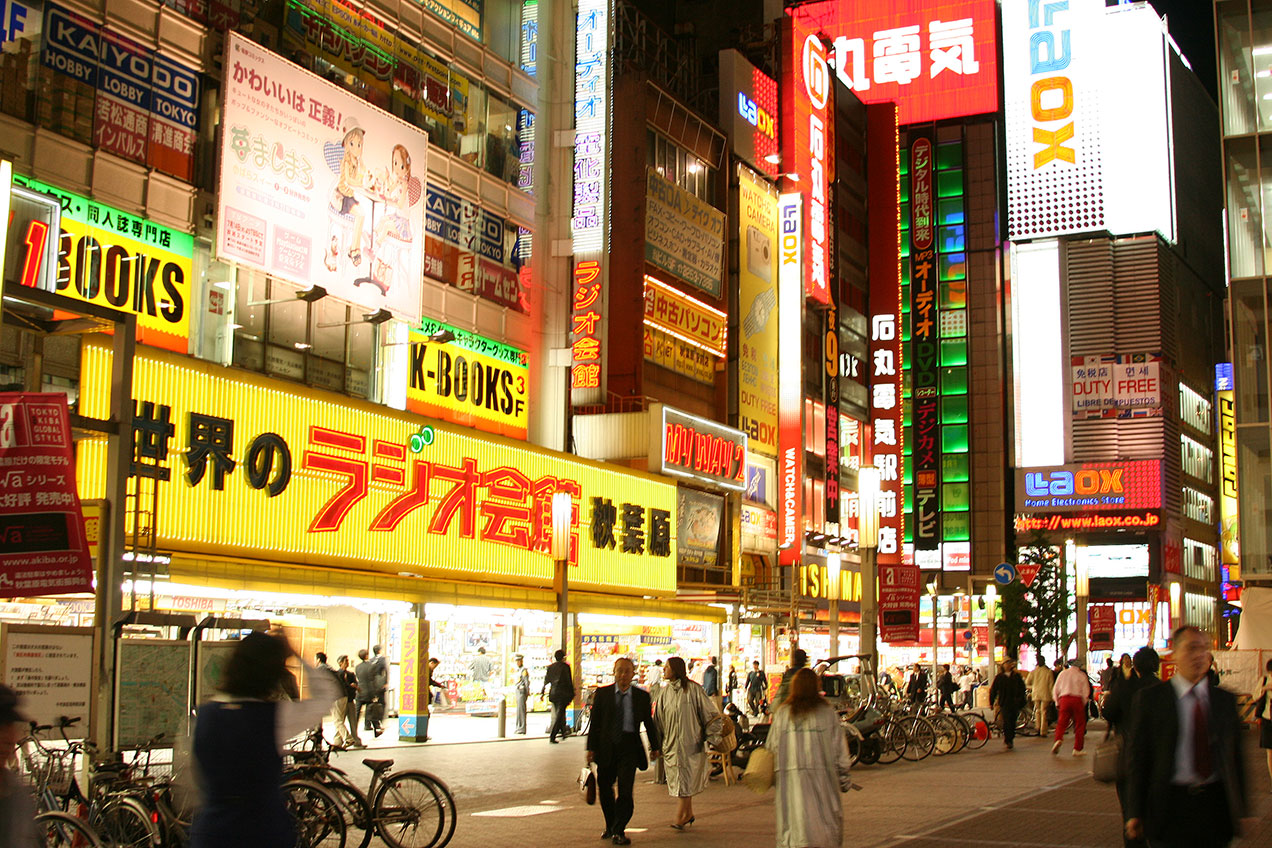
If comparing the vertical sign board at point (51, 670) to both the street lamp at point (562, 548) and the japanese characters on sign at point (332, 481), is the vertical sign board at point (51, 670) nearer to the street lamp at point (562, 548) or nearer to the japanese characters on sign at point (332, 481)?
the japanese characters on sign at point (332, 481)

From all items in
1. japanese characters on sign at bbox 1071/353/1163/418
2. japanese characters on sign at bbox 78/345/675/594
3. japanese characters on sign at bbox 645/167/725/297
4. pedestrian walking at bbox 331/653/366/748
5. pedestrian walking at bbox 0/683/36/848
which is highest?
japanese characters on sign at bbox 1071/353/1163/418

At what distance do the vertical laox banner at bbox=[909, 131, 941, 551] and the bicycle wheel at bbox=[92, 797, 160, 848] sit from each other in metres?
65.8

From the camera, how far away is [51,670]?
11.8 metres

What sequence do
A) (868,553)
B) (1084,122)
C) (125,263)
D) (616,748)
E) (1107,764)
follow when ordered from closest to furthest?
(1107,764)
(616,748)
(125,263)
(868,553)
(1084,122)

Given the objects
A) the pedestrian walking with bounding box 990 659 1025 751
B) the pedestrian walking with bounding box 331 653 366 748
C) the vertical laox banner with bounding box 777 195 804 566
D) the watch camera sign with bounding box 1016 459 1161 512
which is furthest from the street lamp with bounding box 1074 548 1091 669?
the watch camera sign with bounding box 1016 459 1161 512

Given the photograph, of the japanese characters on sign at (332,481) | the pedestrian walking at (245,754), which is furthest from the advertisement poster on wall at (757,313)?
the pedestrian walking at (245,754)

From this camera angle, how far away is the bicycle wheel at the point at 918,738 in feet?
77.4

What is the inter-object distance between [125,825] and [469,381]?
64.9ft

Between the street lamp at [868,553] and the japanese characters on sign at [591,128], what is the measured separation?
11915 mm

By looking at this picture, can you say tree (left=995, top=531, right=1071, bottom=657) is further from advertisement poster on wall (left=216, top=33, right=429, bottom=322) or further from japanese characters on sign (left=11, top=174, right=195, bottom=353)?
japanese characters on sign (left=11, top=174, right=195, bottom=353)

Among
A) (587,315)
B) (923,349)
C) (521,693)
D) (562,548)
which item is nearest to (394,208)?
(562,548)

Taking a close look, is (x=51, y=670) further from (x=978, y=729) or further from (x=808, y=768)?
(x=978, y=729)

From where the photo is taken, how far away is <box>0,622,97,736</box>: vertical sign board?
37.7 feet

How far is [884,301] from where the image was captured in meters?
58.3
